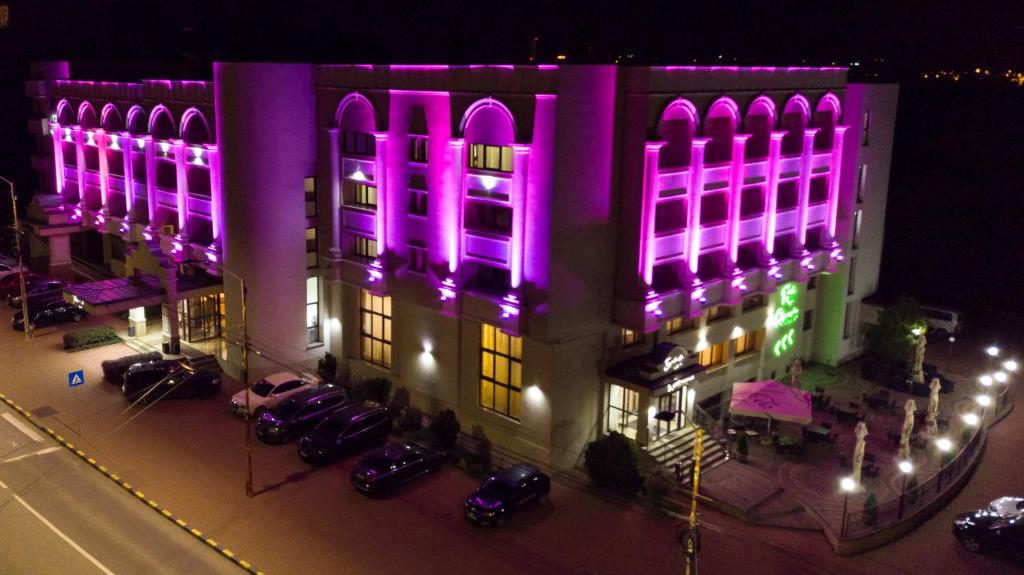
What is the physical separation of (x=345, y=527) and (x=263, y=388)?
1279 centimetres

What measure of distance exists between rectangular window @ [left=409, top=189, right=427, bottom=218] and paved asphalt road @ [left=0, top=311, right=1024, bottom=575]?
11882 mm

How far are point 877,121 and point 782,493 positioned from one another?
26.0 metres

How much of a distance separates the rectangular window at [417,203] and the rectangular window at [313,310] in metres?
9.42

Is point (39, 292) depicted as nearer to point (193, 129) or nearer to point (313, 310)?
point (193, 129)

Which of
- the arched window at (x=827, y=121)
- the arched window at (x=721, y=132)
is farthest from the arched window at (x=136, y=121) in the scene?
the arched window at (x=827, y=121)

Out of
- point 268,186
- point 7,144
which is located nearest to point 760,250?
point 268,186

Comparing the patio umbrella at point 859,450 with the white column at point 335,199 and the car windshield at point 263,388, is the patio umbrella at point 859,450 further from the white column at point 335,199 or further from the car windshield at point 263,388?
the car windshield at point 263,388

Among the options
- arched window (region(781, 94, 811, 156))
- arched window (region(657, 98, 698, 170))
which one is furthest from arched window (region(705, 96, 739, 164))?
arched window (region(781, 94, 811, 156))

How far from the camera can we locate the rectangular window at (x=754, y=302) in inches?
1750

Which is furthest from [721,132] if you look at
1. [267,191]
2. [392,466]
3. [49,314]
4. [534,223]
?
[49,314]

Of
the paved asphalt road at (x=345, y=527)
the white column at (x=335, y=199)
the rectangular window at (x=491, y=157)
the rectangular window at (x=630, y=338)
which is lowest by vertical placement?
the paved asphalt road at (x=345, y=527)

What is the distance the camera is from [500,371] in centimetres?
3841

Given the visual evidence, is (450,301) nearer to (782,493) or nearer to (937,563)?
(782,493)

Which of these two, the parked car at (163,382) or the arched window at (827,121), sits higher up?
the arched window at (827,121)
